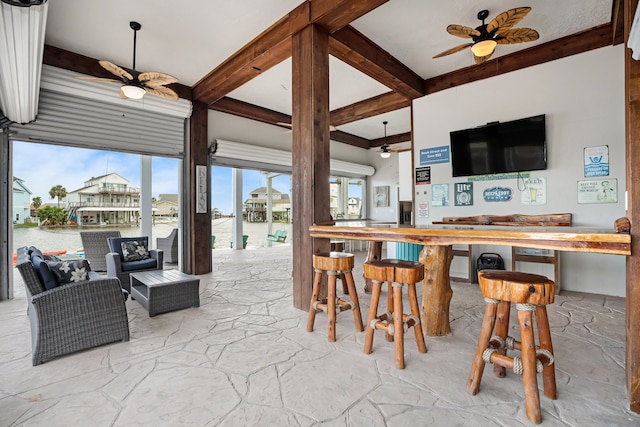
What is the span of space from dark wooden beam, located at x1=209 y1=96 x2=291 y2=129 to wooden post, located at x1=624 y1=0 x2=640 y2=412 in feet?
18.0

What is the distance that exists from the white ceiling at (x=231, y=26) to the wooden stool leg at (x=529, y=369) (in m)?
3.36

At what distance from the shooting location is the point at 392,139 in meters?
8.68

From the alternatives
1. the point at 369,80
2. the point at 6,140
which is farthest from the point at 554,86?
the point at 6,140

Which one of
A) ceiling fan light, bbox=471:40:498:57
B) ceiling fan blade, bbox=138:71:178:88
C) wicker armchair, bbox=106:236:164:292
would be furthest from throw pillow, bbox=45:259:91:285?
ceiling fan light, bbox=471:40:498:57

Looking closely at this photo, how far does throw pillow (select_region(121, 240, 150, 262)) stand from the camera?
4176mm

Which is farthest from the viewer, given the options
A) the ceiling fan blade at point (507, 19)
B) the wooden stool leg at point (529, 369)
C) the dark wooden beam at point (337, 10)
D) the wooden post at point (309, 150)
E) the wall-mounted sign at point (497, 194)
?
the wall-mounted sign at point (497, 194)

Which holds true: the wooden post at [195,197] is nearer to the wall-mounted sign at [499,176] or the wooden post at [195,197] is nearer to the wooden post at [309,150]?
the wooden post at [309,150]

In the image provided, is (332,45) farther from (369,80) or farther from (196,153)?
(196,153)

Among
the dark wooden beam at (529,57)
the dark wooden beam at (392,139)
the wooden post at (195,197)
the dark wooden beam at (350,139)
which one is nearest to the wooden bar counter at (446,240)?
the wooden post at (195,197)

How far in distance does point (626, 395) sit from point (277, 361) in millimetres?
2136

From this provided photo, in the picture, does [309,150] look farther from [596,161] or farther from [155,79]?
[596,161]

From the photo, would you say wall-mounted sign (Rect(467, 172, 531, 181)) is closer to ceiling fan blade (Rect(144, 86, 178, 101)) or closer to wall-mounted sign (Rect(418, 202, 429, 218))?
wall-mounted sign (Rect(418, 202, 429, 218))

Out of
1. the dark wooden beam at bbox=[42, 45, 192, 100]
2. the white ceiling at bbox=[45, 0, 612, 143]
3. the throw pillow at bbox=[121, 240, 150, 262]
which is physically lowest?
the throw pillow at bbox=[121, 240, 150, 262]

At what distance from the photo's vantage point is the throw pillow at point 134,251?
4.18m
